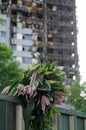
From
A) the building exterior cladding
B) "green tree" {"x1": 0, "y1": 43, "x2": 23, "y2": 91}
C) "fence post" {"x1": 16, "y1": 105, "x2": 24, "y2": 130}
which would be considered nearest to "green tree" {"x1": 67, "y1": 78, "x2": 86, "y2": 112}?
"green tree" {"x1": 0, "y1": 43, "x2": 23, "y2": 91}

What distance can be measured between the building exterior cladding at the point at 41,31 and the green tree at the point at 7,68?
49.7m

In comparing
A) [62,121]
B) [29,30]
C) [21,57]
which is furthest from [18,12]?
[62,121]

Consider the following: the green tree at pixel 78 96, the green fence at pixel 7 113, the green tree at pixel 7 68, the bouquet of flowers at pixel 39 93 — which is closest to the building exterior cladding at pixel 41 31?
the green tree at pixel 78 96

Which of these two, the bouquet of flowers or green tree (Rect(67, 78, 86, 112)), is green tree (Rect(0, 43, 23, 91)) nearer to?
green tree (Rect(67, 78, 86, 112))

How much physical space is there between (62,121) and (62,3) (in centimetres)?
8229

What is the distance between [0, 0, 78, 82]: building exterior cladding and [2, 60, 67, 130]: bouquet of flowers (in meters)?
71.5

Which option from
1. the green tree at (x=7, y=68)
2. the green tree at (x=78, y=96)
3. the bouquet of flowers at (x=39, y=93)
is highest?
the bouquet of flowers at (x=39, y=93)

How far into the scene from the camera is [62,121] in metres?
16.3

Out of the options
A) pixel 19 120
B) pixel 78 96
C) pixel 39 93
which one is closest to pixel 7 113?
pixel 19 120

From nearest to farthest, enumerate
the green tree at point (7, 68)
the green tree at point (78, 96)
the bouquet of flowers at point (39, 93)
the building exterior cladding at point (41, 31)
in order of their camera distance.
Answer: the bouquet of flowers at point (39, 93), the green tree at point (7, 68), the green tree at point (78, 96), the building exterior cladding at point (41, 31)

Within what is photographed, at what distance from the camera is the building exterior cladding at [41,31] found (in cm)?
8588

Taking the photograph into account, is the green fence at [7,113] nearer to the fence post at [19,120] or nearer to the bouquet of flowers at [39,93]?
the fence post at [19,120]

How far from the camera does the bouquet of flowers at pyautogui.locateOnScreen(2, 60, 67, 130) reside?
40.9ft

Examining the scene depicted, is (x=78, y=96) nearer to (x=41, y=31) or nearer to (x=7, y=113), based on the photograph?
(x=7, y=113)
